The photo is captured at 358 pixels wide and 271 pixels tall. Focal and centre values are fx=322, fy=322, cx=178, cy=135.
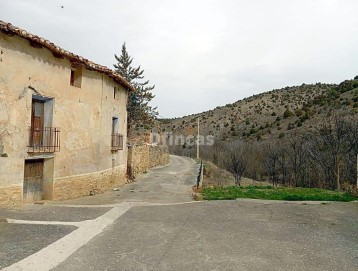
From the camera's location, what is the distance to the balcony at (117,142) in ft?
56.6

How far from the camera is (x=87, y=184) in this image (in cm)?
1448

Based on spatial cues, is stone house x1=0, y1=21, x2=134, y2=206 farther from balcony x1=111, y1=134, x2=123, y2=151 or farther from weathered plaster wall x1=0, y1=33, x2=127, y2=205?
balcony x1=111, y1=134, x2=123, y2=151

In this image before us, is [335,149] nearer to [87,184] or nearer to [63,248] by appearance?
[87,184]

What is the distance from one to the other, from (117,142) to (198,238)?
452 inches

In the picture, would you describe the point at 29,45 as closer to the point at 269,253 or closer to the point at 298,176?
the point at 269,253

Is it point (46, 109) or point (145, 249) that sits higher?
point (46, 109)

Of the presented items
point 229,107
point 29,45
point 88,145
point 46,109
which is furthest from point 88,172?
point 229,107

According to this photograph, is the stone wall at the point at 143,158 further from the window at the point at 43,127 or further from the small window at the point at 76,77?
the window at the point at 43,127

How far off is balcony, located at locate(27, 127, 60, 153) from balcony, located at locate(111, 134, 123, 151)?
A: 4.96 meters

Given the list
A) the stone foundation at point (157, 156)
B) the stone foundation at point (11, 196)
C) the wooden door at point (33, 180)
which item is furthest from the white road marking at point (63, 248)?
the stone foundation at point (157, 156)

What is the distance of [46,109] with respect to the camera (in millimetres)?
12078

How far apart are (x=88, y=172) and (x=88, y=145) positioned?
1.23 m

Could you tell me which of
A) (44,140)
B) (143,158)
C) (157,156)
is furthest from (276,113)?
(44,140)

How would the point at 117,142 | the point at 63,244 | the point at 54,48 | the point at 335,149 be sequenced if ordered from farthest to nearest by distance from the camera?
the point at 335,149 → the point at 117,142 → the point at 54,48 → the point at 63,244
